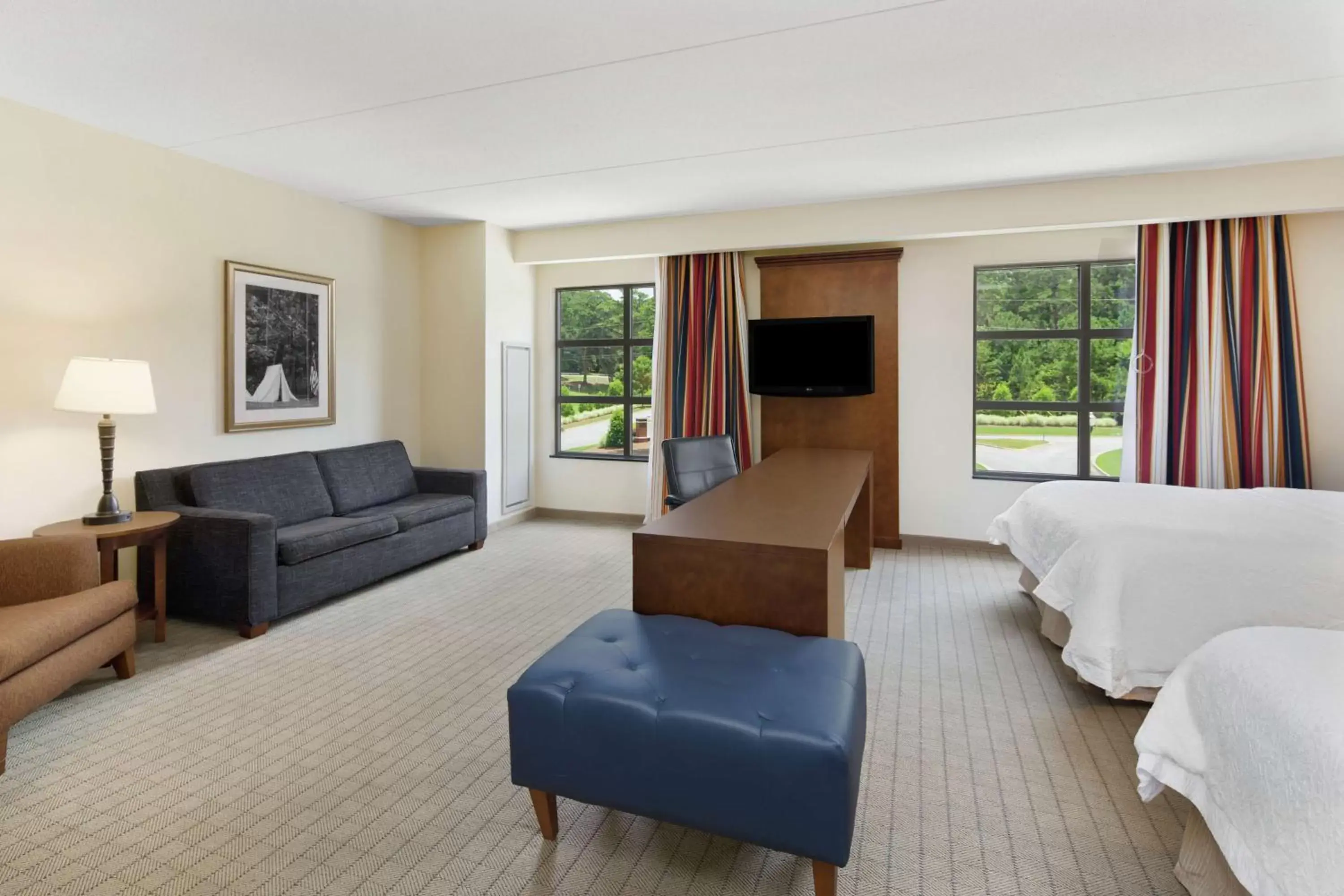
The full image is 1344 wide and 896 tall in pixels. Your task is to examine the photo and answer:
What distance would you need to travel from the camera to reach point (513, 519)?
6.30 m

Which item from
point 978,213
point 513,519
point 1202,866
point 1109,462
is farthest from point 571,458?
point 1202,866

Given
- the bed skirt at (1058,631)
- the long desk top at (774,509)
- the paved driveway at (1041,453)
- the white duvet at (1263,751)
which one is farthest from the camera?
the paved driveway at (1041,453)

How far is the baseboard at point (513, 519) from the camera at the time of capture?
6039 mm

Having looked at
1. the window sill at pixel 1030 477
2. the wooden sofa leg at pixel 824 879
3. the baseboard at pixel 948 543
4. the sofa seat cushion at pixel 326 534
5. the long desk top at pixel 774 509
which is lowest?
the wooden sofa leg at pixel 824 879

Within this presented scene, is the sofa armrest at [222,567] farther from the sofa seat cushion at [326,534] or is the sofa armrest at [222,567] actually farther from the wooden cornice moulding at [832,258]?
the wooden cornice moulding at [832,258]

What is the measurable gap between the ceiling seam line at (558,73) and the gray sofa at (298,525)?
6.11ft

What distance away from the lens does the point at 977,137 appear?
3.77 meters

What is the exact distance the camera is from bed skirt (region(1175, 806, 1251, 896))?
152 centimetres

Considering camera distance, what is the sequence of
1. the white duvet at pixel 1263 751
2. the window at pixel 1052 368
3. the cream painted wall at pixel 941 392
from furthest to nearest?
1. the cream painted wall at pixel 941 392
2. the window at pixel 1052 368
3. the white duvet at pixel 1263 751

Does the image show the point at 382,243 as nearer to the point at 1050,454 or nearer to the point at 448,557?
the point at 448,557

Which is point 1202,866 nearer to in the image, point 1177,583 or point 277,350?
point 1177,583

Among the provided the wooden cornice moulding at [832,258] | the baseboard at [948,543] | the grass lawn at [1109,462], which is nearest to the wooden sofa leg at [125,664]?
the wooden cornice moulding at [832,258]

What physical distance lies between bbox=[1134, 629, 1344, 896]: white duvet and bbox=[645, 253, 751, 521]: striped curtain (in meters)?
4.19

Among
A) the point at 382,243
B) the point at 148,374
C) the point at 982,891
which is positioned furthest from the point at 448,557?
the point at 982,891
